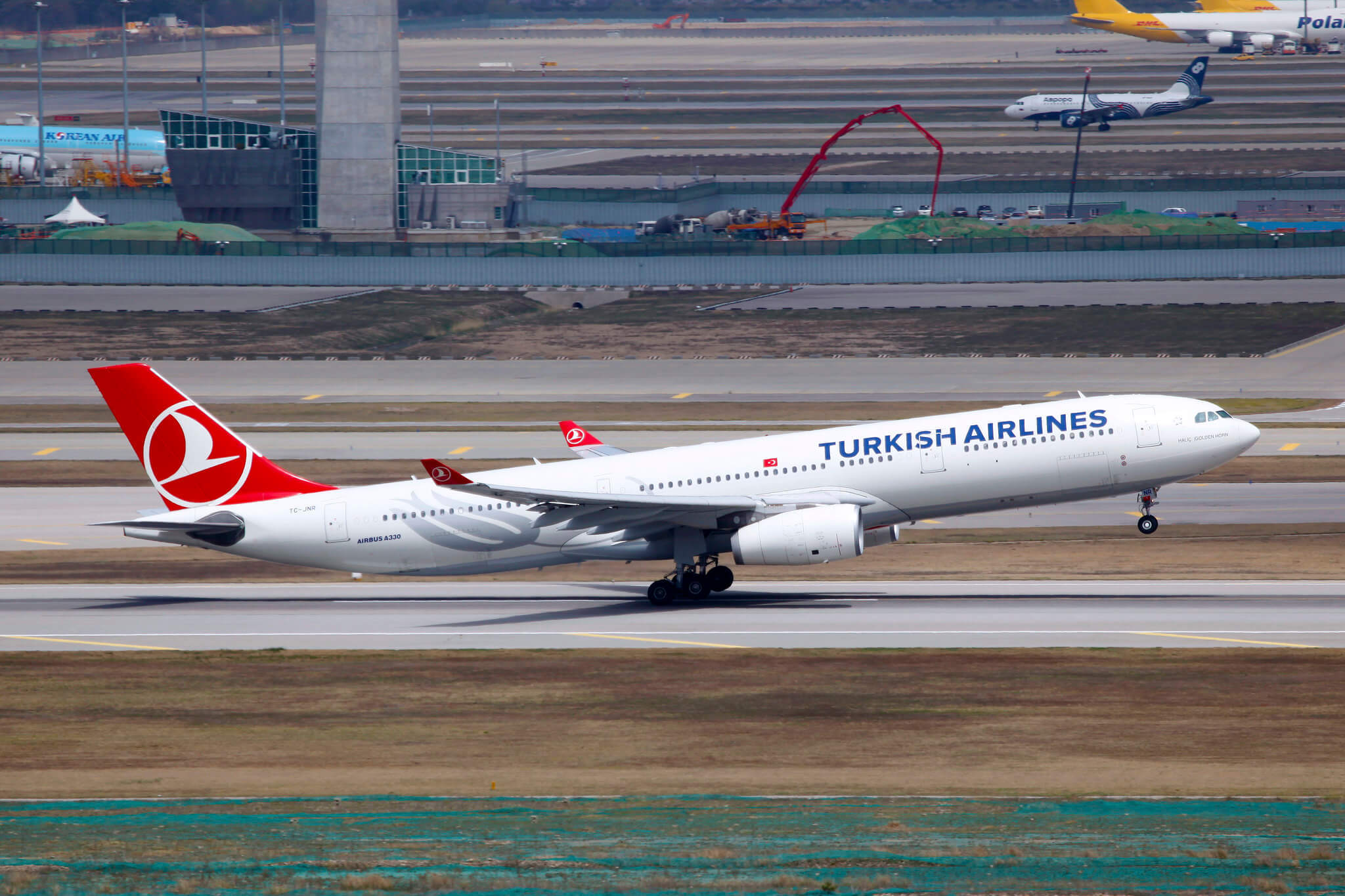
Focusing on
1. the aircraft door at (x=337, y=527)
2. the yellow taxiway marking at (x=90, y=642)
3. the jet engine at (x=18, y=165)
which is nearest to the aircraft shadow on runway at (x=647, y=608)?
the aircraft door at (x=337, y=527)

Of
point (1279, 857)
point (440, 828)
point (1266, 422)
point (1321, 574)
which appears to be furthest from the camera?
point (1266, 422)

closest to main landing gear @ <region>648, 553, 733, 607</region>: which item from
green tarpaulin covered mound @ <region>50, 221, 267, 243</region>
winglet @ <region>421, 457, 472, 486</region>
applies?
winglet @ <region>421, 457, 472, 486</region>

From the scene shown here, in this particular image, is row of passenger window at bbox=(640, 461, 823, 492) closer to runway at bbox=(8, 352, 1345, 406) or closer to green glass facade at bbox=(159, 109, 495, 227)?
runway at bbox=(8, 352, 1345, 406)

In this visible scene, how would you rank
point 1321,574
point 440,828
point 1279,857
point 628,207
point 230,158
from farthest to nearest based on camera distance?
point 628,207
point 230,158
point 1321,574
point 440,828
point 1279,857

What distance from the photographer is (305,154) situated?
138 meters

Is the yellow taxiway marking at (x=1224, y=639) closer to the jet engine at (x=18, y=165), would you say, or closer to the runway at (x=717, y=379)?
the runway at (x=717, y=379)

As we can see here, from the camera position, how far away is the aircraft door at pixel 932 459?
140ft

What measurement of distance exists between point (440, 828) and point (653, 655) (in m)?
13.4

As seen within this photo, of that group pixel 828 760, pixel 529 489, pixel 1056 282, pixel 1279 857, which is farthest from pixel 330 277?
pixel 1279 857

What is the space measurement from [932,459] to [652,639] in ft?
31.3

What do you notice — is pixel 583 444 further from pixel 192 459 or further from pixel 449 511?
pixel 192 459

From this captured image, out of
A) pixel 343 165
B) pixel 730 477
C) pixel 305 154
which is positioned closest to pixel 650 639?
pixel 730 477

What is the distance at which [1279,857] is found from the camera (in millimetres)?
21938

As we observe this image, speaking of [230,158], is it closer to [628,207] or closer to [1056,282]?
[628,207]
